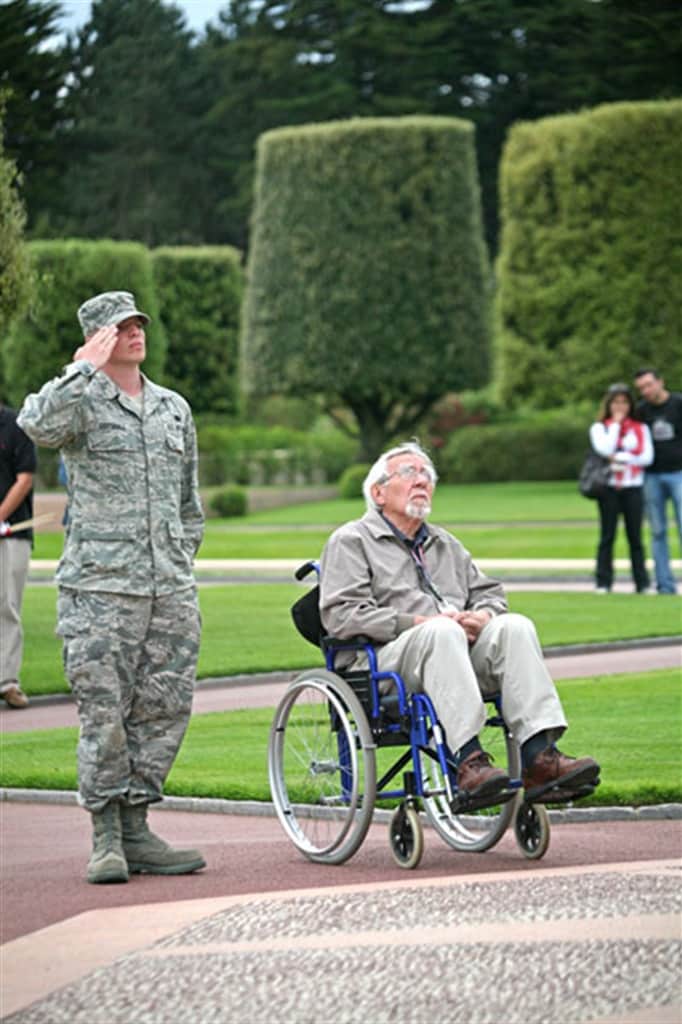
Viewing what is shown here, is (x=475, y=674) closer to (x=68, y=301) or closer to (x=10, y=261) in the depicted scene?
(x=10, y=261)

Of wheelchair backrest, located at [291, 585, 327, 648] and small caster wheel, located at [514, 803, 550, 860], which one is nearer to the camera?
small caster wheel, located at [514, 803, 550, 860]

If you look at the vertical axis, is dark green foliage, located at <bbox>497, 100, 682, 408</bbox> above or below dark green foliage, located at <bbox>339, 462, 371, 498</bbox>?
above

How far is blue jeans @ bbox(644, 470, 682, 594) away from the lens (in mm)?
20688

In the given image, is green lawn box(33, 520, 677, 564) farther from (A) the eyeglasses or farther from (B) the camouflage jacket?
(B) the camouflage jacket

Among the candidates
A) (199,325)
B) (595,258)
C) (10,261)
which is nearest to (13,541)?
(10,261)

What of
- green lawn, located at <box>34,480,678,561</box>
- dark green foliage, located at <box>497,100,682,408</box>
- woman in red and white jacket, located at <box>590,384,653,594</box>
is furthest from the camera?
dark green foliage, located at <box>497,100,682,408</box>

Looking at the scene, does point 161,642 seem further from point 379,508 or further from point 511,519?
point 511,519

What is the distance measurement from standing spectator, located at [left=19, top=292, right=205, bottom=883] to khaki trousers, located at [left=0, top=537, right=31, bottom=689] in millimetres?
5843

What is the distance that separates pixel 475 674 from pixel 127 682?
1.17m

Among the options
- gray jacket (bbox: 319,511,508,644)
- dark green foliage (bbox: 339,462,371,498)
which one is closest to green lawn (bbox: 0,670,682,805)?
gray jacket (bbox: 319,511,508,644)

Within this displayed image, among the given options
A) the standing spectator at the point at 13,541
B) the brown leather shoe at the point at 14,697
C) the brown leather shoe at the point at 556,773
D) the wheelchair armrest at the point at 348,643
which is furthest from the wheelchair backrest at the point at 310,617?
the brown leather shoe at the point at 14,697

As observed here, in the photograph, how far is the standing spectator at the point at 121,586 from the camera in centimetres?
750

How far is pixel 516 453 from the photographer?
51250 mm

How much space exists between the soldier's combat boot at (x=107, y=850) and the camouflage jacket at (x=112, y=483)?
73 cm
